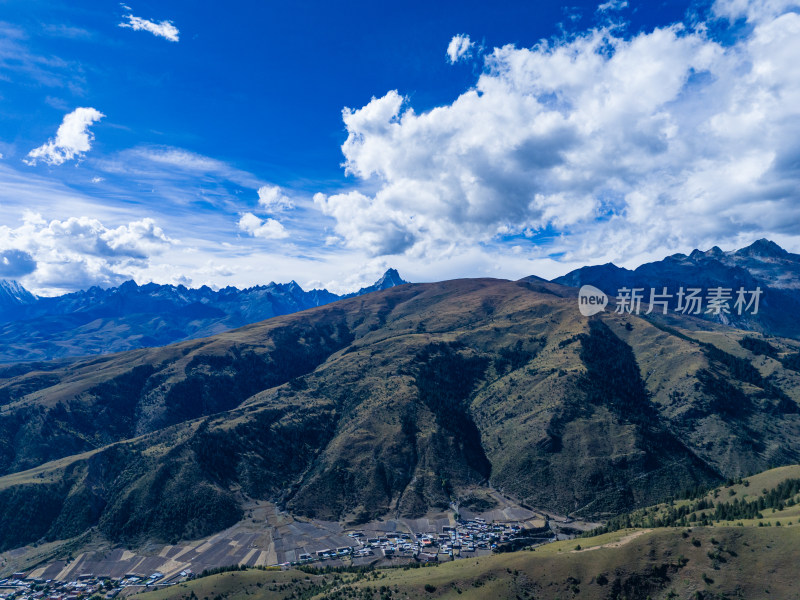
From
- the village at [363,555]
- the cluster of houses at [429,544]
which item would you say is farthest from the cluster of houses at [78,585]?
the cluster of houses at [429,544]

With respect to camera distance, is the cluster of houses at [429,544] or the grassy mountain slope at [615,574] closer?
the grassy mountain slope at [615,574]

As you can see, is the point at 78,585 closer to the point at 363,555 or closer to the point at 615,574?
the point at 363,555

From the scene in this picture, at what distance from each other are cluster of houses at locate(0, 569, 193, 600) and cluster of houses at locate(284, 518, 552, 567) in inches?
1967

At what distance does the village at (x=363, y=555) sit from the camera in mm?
165000

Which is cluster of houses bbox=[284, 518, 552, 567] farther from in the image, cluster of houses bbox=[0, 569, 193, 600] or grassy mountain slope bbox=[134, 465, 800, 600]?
cluster of houses bbox=[0, 569, 193, 600]

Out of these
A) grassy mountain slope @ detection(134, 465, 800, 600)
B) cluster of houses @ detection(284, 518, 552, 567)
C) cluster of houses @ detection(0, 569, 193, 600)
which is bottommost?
cluster of houses @ detection(0, 569, 193, 600)

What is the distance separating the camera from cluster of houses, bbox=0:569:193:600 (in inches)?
6383

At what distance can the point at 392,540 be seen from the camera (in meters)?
190

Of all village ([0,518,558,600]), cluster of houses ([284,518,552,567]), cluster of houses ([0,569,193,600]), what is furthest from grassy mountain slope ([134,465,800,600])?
cluster of houses ([284,518,552,567])

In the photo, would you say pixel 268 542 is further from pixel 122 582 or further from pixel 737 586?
pixel 737 586

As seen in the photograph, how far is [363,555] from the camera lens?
178 m

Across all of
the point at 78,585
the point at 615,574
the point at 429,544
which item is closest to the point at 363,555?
the point at 429,544

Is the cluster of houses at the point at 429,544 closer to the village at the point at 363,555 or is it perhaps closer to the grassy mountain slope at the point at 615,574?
the village at the point at 363,555

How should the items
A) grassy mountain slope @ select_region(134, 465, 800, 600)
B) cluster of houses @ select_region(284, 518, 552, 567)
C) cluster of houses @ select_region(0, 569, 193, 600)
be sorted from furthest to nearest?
cluster of houses @ select_region(284, 518, 552, 567) < cluster of houses @ select_region(0, 569, 193, 600) < grassy mountain slope @ select_region(134, 465, 800, 600)
